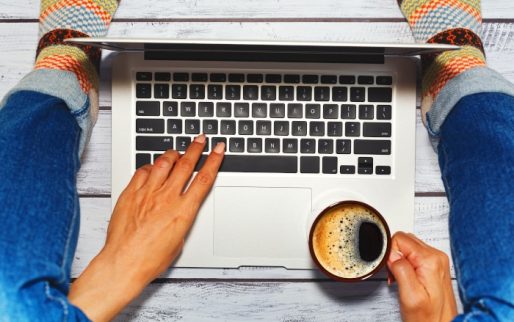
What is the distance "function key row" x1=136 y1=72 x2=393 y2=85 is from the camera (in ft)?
2.29

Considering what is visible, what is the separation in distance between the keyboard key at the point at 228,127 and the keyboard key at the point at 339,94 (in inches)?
5.4

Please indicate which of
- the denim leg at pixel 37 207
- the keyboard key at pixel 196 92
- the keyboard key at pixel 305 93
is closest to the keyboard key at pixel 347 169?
the keyboard key at pixel 305 93

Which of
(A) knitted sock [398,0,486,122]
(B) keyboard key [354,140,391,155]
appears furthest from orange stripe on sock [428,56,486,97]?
(B) keyboard key [354,140,391,155]

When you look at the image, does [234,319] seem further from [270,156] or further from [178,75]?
[178,75]

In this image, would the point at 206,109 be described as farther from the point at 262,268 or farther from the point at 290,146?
the point at 262,268

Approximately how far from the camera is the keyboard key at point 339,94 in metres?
0.70

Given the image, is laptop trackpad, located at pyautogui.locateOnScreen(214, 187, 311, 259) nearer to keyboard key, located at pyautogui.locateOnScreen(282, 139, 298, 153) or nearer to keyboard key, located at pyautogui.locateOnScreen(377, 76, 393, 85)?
keyboard key, located at pyautogui.locateOnScreen(282, 139, 298, 153)

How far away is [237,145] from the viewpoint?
0.71m

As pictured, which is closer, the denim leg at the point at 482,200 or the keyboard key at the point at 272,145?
the denim leg at the point at 482,200

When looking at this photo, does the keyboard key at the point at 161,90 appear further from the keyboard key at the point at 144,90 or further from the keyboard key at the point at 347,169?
the keyboard key at the point at 347,169

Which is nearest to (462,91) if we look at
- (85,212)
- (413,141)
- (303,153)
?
(413,141)

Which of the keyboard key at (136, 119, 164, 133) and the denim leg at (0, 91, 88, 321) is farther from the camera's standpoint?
the keyboard key at (136, 119, 164, 133)

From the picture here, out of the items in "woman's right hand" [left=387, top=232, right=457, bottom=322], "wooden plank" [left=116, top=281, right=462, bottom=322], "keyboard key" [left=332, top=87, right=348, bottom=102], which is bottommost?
"wooden plank" [left=116, top=281, right=462, bottom=322]

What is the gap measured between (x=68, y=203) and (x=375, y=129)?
0.40 m
